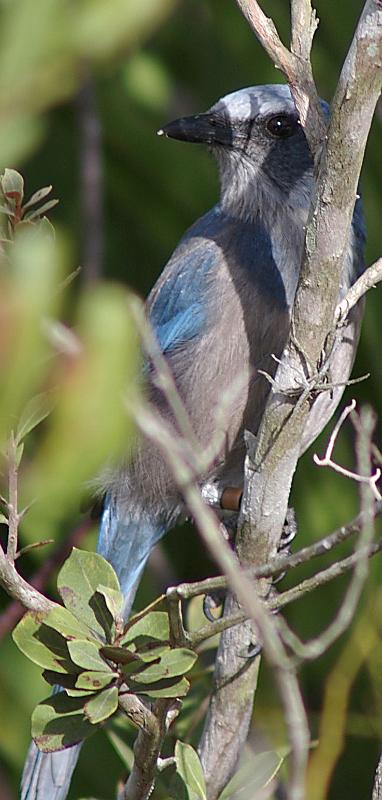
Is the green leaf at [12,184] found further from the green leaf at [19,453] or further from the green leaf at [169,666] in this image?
the green leaf at [169,666]

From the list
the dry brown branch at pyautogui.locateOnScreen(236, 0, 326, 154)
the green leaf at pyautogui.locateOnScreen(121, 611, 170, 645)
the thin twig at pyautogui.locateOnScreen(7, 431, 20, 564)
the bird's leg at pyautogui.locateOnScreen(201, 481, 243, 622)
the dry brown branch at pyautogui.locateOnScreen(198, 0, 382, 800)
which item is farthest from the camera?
the bird's leg at pyautogui.locateOnScreen(201, 481, 243, 622)

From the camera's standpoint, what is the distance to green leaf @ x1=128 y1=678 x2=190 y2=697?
6.03 feet

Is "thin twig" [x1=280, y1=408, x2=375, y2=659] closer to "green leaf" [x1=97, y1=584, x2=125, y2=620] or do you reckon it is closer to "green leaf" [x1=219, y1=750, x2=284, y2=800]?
"green leaf" [x1=97, y1=584, x2=125, y2=620]

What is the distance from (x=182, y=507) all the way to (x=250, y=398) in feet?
1.48

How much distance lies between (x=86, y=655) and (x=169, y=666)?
130 mm

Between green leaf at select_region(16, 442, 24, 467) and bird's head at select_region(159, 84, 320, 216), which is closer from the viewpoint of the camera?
green leaf at select_region(16, 442, 24, 467)

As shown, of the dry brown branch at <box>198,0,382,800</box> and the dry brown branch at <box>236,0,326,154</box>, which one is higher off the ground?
the dry brown branch at <box>236,0,326,154</box>

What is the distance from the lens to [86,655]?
71.4 inches

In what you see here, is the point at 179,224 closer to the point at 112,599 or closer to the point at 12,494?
the point at 112,599

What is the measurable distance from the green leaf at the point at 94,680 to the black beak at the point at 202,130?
5.91 feet

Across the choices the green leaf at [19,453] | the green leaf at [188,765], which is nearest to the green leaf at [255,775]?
the green leaf at [188,765]

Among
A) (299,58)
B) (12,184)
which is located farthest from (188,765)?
(299,58)

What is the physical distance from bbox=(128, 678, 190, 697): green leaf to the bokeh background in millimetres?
1079

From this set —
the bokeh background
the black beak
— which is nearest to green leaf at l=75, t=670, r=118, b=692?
the bokeh background
